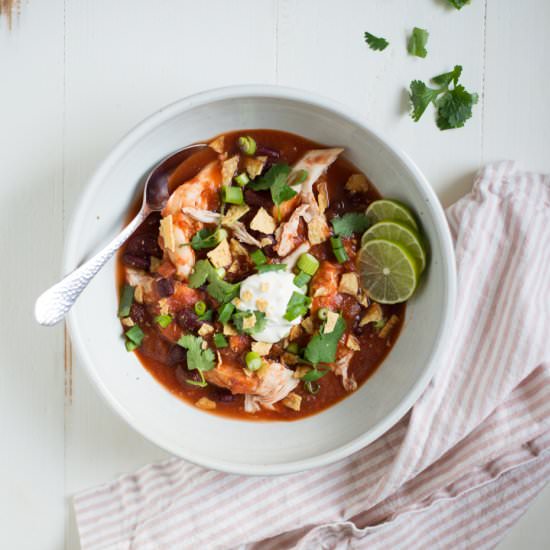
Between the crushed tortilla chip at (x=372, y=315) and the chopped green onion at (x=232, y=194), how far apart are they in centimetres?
68

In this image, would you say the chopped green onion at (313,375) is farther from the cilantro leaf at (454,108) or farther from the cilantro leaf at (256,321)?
the cilantro leaf at (454,108)

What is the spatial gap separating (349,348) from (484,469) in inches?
32.8

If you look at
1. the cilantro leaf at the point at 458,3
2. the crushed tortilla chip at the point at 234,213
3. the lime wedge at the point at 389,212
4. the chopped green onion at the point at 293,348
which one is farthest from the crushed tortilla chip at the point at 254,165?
the cilantro leaf at the point at 458,3

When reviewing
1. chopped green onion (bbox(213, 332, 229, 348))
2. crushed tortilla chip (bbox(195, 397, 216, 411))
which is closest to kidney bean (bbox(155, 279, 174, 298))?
chopped green onion (bbox(213, 332, 229, 348))

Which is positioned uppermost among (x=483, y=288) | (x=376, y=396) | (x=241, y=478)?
(x=483, y=288)

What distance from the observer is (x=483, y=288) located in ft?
10.1

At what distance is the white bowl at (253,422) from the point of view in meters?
2.71

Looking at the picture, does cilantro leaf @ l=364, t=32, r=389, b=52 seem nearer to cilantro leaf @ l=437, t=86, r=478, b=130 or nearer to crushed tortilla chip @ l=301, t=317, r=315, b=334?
cilantro leaf @ l=437, t=86, r=478, b=130

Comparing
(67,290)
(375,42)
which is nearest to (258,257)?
(67,290)

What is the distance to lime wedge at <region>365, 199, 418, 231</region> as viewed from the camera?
2.88m

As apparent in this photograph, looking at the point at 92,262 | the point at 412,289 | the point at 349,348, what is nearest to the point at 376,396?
the point at 349,348

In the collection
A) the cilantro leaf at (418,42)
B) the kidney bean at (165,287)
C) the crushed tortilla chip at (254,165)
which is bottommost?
the kidney bean at (165,287)

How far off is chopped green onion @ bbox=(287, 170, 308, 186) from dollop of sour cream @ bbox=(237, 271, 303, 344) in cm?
36

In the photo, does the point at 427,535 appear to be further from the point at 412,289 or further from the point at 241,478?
the point at 412,289
